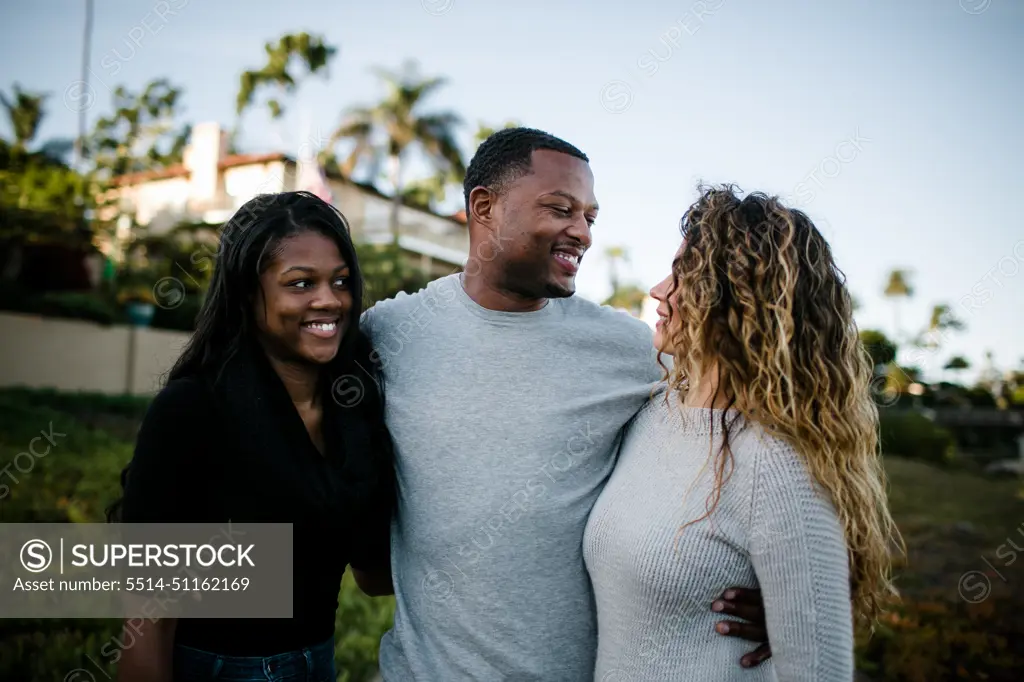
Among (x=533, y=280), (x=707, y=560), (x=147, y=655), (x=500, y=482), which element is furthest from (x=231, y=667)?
(x=533, y=280)

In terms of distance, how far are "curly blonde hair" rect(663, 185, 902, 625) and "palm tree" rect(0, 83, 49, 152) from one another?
67.2 feet

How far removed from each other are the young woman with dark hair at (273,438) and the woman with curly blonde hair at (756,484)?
889mm

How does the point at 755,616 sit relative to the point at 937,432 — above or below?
below

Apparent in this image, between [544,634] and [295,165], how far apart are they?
26.7m

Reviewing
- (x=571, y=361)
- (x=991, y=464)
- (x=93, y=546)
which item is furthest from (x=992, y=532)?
(x=991, y=464)

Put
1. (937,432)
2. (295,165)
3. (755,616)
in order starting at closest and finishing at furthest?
(755,616), (937,432), (295,165)

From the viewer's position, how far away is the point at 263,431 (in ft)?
7.80

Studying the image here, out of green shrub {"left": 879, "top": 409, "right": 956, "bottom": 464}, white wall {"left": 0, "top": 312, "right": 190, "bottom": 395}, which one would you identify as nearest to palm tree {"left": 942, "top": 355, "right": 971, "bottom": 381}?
green shrub {"left": 879, "top": 409, "right": 956, "bottom": 464}

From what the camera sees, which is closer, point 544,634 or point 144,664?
point 144,664

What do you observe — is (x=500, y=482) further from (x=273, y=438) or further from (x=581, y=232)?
(x=581, y=232)

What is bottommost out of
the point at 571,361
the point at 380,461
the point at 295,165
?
the point at 380,461

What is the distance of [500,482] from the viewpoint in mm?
2504

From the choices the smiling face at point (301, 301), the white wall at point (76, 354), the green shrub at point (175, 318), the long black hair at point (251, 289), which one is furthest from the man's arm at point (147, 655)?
the green shrub at point (175, 318)

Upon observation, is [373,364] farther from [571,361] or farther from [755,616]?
[755,616]
